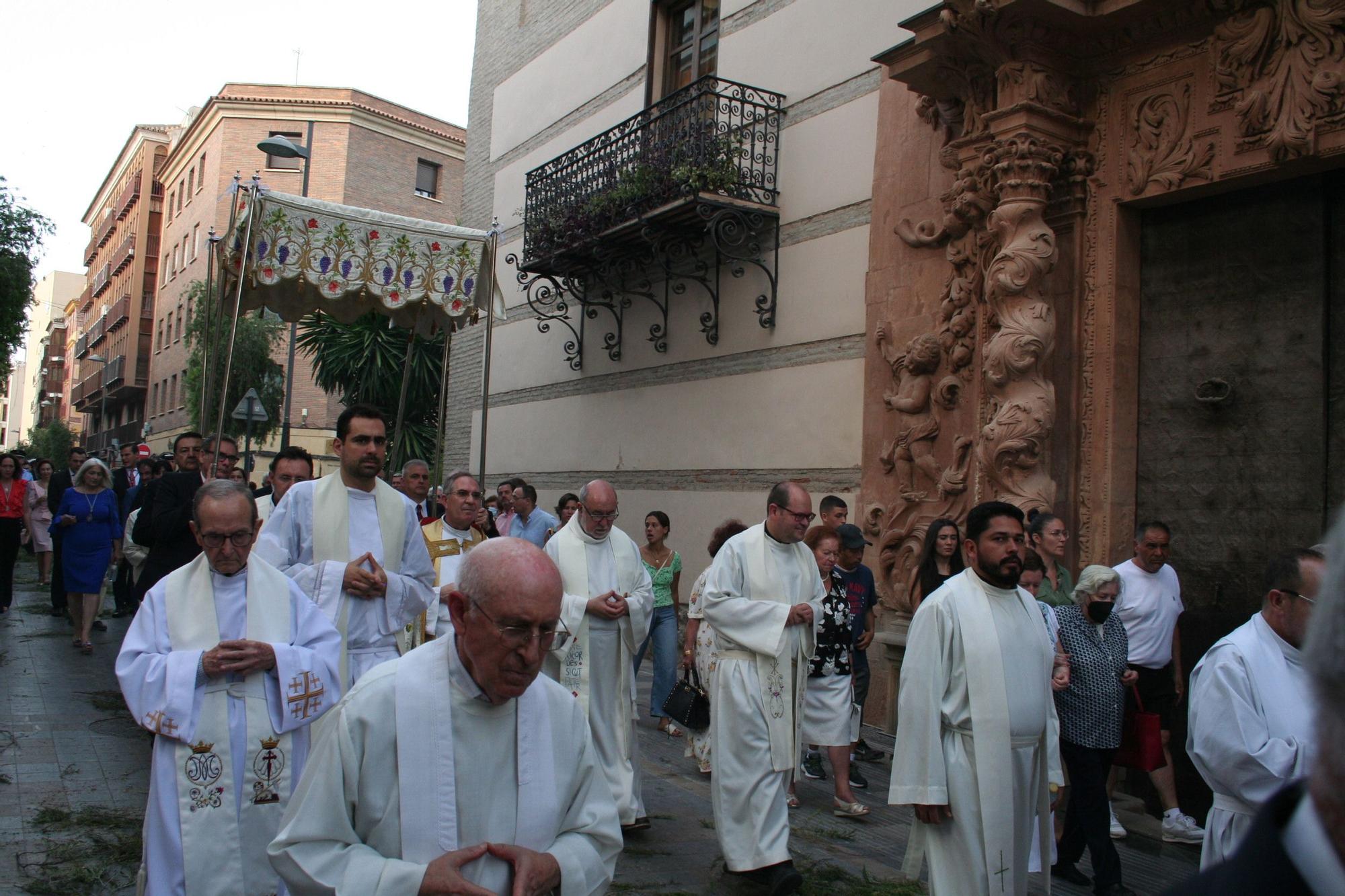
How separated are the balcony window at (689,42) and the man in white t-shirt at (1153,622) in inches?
305

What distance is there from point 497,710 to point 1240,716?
2.65 meters

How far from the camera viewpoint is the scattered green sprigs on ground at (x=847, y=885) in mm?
5145

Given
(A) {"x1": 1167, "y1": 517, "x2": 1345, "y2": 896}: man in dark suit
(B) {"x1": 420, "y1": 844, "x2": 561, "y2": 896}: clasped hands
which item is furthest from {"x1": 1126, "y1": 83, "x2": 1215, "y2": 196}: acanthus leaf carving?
(A) {"x1": 1167, "y1": 517, "x2": 1345, "y2": 896}: man in dark suit

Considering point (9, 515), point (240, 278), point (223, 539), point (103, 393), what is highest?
point (103, 393)

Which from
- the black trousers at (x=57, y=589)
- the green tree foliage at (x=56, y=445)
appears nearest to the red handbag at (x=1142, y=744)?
the black trousers at (x=57, y=589)

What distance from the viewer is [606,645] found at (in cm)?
652

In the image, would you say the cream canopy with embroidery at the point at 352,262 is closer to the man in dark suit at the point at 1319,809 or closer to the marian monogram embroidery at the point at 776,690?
the marian monogram embroidery at the point at 776,690

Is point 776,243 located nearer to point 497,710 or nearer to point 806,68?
point 806,68

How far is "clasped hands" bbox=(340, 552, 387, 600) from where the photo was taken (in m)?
5.06

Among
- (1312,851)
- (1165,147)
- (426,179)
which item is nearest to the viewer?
(1312,851)

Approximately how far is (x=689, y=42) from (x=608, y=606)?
886cm

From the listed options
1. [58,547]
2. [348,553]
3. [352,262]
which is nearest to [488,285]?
[352,262]

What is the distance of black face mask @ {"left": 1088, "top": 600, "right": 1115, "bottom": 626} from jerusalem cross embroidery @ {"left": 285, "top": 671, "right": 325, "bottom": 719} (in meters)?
3.84

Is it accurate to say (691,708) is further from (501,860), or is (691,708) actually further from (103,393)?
(103,393)
